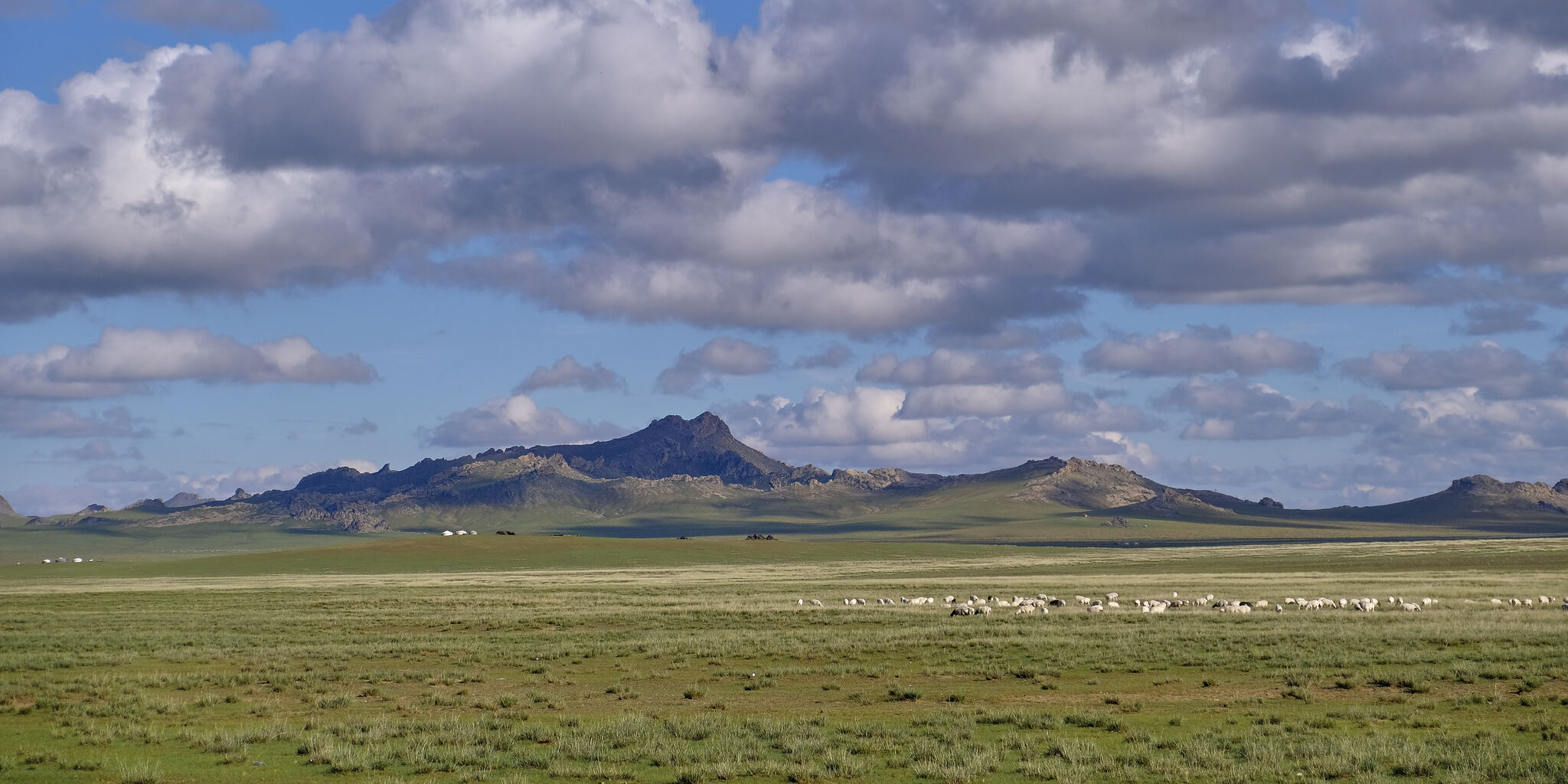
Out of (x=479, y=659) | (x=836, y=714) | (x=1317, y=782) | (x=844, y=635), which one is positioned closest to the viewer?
(x=1317, y=782)

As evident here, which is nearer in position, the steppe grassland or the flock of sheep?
the steppe grassland

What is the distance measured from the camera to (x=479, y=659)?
38875mm

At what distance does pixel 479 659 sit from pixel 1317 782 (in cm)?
2718

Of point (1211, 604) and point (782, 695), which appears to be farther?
point (1211, 604)

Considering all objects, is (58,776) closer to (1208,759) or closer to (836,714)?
(836,714)

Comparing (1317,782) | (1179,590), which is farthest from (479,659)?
(1179,590)

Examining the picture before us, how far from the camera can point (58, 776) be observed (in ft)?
64.8

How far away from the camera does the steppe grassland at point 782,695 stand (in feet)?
65.4

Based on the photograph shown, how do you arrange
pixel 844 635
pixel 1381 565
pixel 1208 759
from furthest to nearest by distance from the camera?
pixel 1381 565 → pixel 844 635 → pixel 1208 759

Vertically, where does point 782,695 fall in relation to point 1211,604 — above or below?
below

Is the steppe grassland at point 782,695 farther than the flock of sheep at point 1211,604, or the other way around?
the flock of sheep at point 1211,604

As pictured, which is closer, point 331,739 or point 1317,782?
point 1317,782

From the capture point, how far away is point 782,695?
2989cm

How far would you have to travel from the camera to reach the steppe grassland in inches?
785
